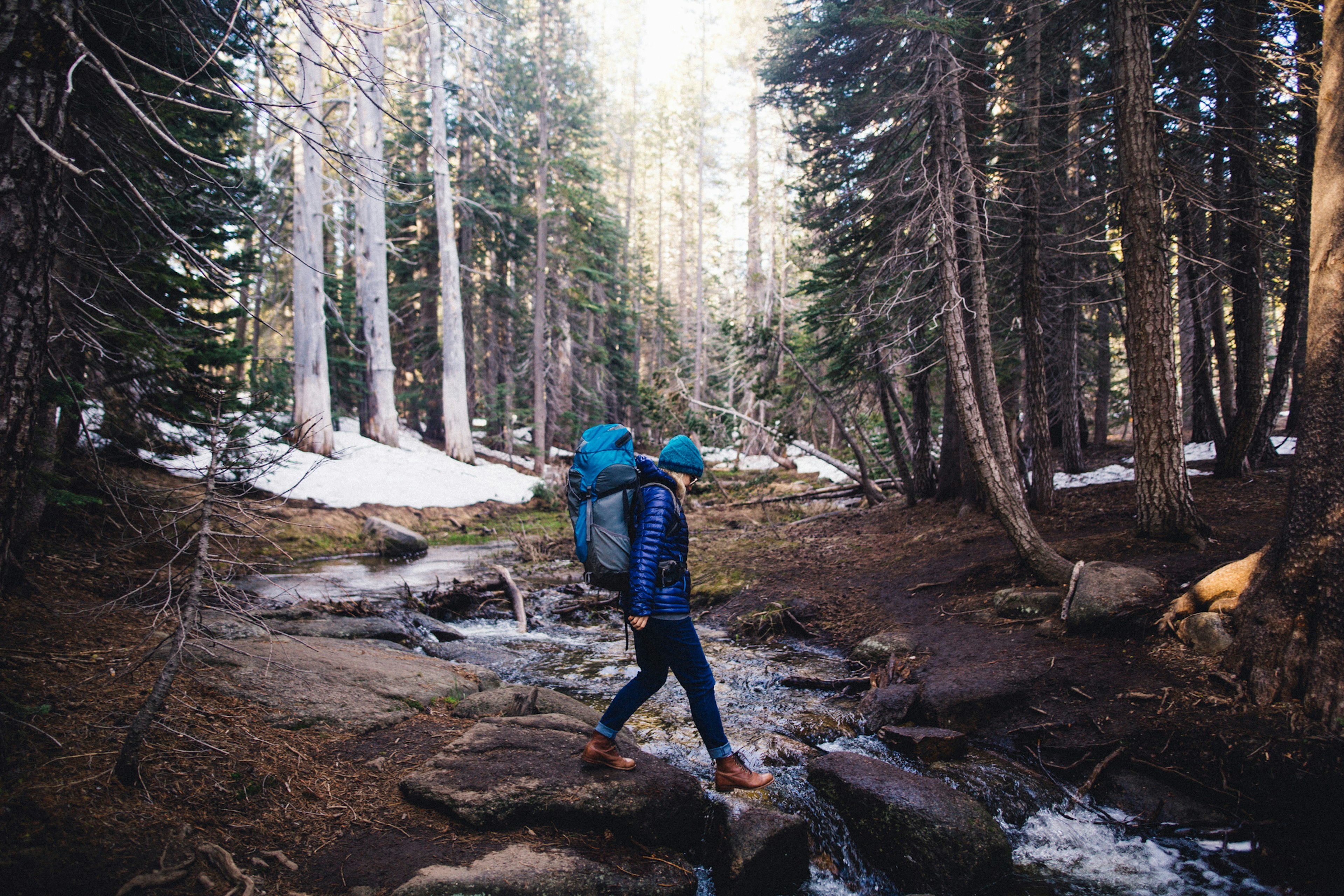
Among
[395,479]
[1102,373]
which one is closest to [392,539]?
[395,479]

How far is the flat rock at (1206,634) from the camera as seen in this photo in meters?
5.02

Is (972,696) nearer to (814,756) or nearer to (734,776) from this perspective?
(814,756)

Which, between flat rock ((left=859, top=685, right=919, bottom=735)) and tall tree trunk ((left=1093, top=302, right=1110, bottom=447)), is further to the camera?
tall tree trunk ((left=1093, top=302, right=1110, bottom=447))

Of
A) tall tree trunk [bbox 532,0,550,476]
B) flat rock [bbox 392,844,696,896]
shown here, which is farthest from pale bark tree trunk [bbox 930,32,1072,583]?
tall tree trunk [bbox 532,0,550,476]

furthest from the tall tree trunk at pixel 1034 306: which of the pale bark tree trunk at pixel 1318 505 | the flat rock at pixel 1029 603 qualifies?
the pale bark tree trunk at pixel 1318 505

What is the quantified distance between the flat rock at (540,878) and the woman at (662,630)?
27.5 inches

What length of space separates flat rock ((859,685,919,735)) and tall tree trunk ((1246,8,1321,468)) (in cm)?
714

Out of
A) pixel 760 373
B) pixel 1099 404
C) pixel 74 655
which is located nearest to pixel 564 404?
pixel 760 373

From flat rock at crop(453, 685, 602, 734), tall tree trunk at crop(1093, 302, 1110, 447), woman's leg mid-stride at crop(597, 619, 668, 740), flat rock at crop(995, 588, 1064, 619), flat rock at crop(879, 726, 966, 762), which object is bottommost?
flat rock at crop(879, 726, 966, 762)

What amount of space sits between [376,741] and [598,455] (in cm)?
247

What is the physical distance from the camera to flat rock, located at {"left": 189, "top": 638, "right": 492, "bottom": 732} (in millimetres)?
4422

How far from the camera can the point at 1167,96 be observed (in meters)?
10.4

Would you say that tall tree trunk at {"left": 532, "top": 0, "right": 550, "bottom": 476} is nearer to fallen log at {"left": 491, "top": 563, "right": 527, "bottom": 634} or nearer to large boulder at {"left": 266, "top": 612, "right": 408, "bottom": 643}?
fallen log at {"left": 491, "top": 563, "right": 527, "bottom": 634}

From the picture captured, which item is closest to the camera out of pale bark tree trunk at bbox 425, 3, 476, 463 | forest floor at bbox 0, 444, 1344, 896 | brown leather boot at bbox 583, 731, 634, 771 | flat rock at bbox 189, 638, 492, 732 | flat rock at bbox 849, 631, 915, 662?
forest floor at bbox 0, 444, 1344, 896
